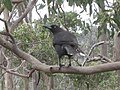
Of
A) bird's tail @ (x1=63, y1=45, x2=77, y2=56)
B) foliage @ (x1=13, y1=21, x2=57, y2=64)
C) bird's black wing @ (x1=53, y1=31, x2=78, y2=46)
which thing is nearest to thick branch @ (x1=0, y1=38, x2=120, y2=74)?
bird's tail @ (x1=63, y1=45, x2=77, y2=56)

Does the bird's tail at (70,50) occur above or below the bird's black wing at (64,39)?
below

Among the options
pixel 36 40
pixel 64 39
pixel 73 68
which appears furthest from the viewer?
pixel 36 40

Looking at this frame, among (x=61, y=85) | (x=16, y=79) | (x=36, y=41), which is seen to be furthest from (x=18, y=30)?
(x=16, y=79)

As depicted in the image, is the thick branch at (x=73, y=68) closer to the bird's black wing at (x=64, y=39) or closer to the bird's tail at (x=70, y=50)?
the bird's tail at (x=70, y=50)

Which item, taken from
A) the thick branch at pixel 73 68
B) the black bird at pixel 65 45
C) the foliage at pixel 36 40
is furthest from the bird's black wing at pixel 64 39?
the foliage at pixel 36 40

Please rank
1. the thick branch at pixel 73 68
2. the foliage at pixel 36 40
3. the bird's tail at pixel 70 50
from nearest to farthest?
the thick branch at pixel 73 68
the bird's tail at pixel 70 50
the foliage at pixel 36 40

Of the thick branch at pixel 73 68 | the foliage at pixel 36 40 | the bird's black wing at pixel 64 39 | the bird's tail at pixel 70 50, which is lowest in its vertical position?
the foliage at pixel 36 40

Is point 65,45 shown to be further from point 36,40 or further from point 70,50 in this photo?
point 36,40

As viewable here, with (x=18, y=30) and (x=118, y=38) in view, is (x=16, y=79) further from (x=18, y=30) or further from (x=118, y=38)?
(x=118, y=38)

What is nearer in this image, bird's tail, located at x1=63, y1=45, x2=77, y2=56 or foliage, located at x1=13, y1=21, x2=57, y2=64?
bird's tail, located at x1=63, y1=45, x2=77, y2=56

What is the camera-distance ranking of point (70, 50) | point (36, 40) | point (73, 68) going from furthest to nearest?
point (36, 40) → point (70, 50) → point (73, 68)

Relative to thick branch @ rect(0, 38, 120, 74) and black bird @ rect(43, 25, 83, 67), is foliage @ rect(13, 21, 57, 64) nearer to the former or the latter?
black bird @ rect(43, 25, 83, 67)

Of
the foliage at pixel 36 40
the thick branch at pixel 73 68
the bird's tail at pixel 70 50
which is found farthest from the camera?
the foliage at pixel 36 40

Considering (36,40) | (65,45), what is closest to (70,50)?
(65,45)
